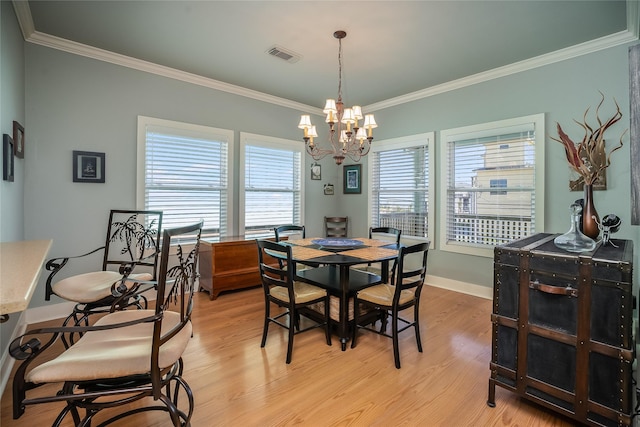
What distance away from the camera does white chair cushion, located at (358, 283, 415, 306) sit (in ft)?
7.88

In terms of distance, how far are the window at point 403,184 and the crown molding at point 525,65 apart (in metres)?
0.61

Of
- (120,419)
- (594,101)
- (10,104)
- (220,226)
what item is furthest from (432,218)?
(10,104)

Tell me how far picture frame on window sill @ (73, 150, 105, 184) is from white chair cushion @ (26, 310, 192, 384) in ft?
7.81

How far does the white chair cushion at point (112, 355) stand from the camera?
3.80ft

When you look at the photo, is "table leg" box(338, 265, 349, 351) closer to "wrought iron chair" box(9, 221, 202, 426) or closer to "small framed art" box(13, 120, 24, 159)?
"wrought iron chair" box(9, 221, 202, 426)

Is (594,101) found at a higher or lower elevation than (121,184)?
higher

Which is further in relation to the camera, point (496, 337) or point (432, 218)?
point (432, 218)

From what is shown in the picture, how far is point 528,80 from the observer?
354 centimetres

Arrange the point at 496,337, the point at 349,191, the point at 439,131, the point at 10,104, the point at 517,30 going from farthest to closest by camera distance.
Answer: the point at 349,191
the point at 439,131
the point at 517,30
the point at 10,104
the point at 496,337

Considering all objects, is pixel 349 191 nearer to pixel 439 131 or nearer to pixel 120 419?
pixel 439 131

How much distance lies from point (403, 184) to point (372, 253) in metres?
2.42

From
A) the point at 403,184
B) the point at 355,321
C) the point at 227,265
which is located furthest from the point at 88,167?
the point at 403,184

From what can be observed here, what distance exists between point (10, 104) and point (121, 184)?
1256mm

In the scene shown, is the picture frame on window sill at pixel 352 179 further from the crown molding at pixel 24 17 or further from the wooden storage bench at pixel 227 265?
the crown molding at pixel 24 17
